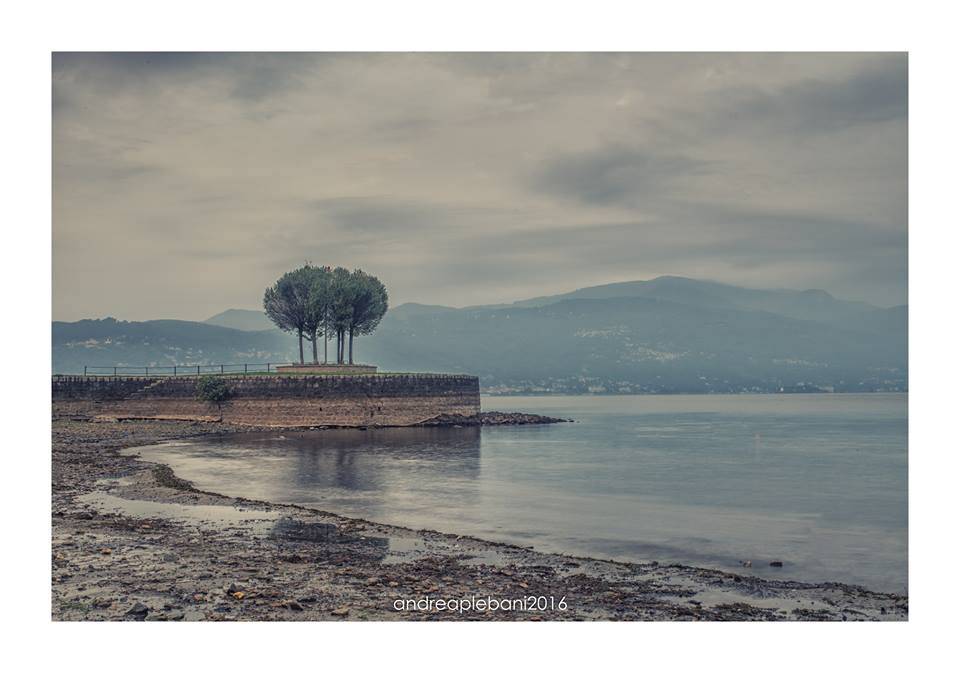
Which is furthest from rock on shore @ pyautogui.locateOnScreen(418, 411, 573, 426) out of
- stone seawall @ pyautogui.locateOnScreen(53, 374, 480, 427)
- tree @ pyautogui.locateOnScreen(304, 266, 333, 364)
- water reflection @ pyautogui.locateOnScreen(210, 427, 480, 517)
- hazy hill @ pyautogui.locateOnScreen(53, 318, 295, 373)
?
hazy hill @ pyautogui.locateOnScreen(53, 318, 295, 373)

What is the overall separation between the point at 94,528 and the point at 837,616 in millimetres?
17391

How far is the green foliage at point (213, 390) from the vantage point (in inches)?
2928

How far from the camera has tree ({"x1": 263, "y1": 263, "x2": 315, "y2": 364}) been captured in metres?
89.7

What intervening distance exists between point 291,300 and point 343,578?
256ft

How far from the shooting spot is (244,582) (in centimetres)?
1538

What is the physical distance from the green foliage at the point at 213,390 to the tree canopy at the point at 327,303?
49.3 feet

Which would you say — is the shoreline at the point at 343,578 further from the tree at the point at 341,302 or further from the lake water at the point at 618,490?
the tree at the point at 341,302

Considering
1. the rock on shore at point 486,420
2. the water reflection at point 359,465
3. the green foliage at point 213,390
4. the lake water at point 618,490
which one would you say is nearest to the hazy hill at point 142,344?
the green foliage at point 213,390

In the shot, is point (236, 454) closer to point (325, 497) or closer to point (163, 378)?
point (325, 497)

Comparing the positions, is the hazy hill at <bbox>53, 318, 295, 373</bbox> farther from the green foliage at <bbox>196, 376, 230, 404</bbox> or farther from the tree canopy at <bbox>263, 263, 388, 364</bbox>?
the tree canopy at <bbox>263, 263, 388, 364</bbox>

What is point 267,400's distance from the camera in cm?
7412

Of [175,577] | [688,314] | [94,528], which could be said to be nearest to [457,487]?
[94,528]

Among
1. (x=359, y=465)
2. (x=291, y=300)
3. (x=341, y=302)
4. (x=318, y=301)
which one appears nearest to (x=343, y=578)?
(x=359, y=465)

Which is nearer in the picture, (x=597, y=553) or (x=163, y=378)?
(x=597, y=553)
